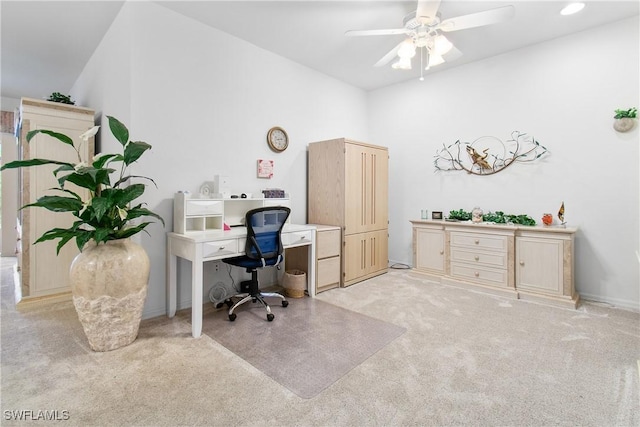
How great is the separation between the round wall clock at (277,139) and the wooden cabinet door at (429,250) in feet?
6.97

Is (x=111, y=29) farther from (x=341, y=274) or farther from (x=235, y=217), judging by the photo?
(x=341, y=274)

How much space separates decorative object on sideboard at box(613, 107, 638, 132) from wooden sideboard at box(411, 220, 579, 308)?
1095 millimetres

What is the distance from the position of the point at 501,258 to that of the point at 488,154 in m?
1.38

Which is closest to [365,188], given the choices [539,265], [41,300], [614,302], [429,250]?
[429,250]

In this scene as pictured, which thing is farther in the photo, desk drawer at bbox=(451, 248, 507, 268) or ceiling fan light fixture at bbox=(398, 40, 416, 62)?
desk drawer at bbox=(451, 248, 507, 268)

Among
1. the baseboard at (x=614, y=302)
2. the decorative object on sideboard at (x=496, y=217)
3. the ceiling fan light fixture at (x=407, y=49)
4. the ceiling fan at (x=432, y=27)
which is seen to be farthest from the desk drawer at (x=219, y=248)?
the baseboard at (x=614, y=302)

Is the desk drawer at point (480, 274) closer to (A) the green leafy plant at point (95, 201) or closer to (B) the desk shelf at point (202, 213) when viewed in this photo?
(B) the desk shelf at point (202, 213)

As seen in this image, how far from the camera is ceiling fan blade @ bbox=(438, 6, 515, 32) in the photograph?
2201 millimetres

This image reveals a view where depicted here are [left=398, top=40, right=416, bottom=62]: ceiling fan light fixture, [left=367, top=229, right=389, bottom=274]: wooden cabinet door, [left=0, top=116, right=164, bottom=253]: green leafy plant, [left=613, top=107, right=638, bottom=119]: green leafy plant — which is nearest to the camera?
[left=0, top=116, right=164, bottom=253]: green leafy plant

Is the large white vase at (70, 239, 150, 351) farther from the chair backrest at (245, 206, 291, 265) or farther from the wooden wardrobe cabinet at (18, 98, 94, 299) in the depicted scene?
the wooden wardrobe cabinet at (18, 98, 94, 299)

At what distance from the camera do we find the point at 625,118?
3.03m

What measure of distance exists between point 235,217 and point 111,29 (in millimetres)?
2335

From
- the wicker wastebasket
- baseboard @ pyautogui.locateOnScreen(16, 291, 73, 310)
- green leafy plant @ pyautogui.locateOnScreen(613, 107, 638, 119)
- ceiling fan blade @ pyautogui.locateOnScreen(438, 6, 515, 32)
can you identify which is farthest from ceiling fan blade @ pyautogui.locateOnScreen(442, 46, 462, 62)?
baseboard @ pyautogui.locateOnScreen(16, 291, 73, 310)

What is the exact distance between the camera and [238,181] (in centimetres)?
347
